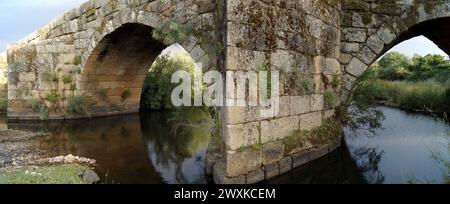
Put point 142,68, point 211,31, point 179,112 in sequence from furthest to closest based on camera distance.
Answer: point 142,68 < point 179,112 < point 211,31

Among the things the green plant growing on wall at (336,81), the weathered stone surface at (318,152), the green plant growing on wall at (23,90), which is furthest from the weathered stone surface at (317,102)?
the green plant growing on wall at (23,90)

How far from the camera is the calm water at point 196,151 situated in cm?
460

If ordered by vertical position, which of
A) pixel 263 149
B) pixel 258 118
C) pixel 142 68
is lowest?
pixel 263 149

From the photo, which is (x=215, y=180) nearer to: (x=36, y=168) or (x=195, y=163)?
(x=195, y=163)

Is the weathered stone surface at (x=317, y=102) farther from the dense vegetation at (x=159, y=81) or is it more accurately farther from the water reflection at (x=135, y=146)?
the dense vegetation at (x=159, y=81)

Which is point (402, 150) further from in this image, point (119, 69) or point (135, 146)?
point (119, 69)

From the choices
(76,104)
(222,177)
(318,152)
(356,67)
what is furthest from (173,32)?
(76,104)

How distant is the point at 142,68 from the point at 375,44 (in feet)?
22.4

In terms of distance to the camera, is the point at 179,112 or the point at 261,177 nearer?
the point at 261,177

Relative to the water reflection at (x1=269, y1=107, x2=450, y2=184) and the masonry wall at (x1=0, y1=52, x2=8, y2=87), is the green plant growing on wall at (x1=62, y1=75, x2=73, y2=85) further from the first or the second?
the water reflection at (x1=269, y1=107, x2=450, y2=184)

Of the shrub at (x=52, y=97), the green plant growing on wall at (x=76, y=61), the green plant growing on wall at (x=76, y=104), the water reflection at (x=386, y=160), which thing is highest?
the green plant growing on wall at (x=76, y=61)

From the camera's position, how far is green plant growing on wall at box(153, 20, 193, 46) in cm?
510
